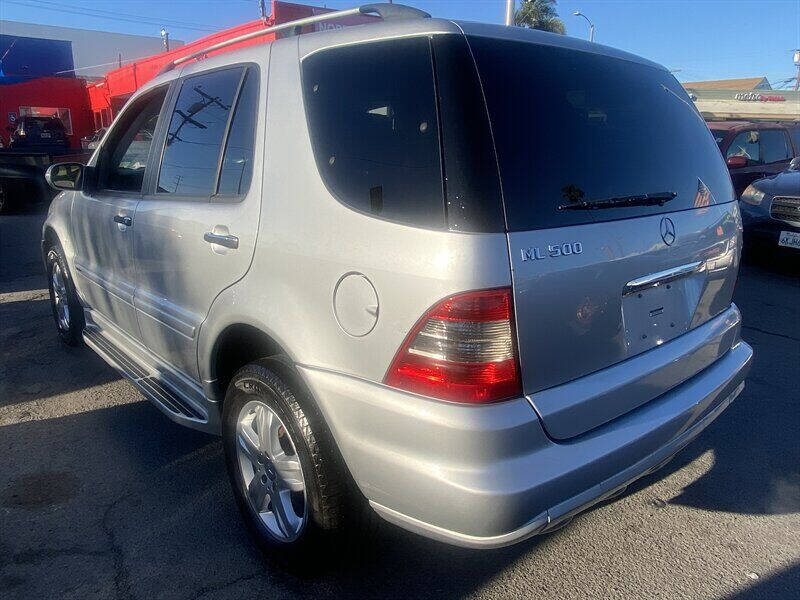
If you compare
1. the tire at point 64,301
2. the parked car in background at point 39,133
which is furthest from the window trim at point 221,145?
the parked car in background at point 39,133

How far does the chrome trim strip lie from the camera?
2.10 m

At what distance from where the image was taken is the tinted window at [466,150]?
1.80 metres

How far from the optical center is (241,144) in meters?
2.59

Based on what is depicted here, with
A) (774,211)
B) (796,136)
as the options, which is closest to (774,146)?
(796,136)

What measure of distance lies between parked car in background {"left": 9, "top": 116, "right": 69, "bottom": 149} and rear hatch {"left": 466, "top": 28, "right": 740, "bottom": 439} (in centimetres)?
1581

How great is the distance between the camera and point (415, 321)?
72.2 inches

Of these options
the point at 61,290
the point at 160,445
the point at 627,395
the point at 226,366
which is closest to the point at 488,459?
the point at 627,395

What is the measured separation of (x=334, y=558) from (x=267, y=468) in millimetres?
429

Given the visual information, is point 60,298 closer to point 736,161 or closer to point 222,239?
point 222,239

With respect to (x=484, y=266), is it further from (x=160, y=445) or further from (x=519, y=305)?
(x=160, y=445)

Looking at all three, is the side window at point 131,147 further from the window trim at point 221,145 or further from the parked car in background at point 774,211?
the parked car in background at point 774,211

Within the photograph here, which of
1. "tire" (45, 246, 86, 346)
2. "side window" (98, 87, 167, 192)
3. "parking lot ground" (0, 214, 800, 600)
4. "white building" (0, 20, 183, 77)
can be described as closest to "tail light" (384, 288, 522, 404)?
"parking lot ground" (0, 214, 800, 600)

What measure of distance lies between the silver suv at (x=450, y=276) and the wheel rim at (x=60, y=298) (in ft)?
7.90

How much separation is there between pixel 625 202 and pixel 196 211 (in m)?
1.76
